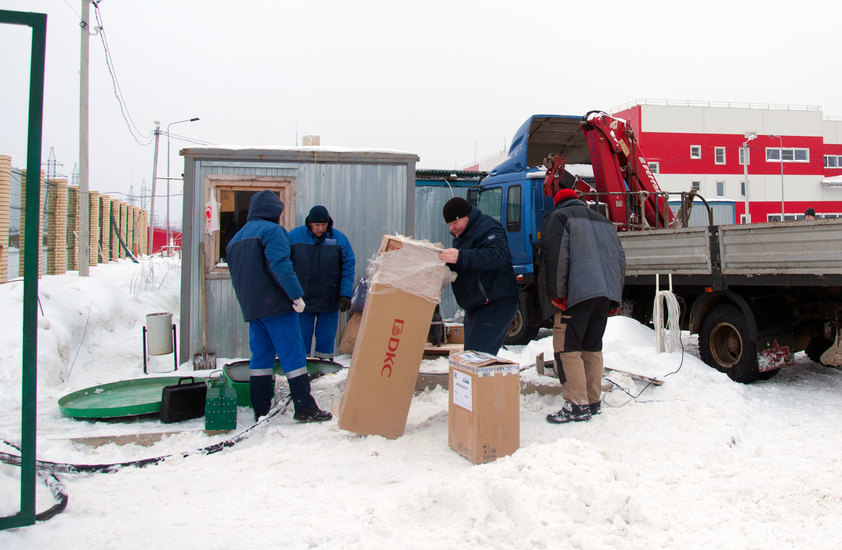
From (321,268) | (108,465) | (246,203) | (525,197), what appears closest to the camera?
(108,465)

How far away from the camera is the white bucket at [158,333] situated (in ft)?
22.2

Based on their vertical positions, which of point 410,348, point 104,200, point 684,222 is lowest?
point 410,348

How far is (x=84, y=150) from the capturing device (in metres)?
13.1

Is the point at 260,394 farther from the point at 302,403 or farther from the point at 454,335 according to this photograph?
the point at 454,335

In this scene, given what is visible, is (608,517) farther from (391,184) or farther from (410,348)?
(391,184)

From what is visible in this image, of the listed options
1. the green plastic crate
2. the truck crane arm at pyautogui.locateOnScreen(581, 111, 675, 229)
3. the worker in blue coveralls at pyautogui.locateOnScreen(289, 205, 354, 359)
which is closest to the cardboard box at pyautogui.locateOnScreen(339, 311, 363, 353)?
the worker in blue coveralls at pyautogui.locateOnScreen(289, 205, 354, 359)

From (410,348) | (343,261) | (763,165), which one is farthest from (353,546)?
(763,165)

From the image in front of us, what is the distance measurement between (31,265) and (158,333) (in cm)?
446

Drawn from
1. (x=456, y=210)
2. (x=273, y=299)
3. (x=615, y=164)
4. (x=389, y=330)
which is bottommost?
(x=389, y=330)

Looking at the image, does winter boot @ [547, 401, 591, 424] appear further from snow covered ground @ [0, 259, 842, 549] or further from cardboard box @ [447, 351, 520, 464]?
cardboard box @ [447, 351, 520, 464]

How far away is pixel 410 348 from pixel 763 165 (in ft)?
131

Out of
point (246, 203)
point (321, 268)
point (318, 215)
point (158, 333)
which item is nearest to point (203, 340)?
point (158, 333)

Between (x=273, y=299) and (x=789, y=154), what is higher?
(x=789, y=154)

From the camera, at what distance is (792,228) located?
16.9 feet
